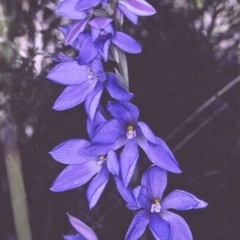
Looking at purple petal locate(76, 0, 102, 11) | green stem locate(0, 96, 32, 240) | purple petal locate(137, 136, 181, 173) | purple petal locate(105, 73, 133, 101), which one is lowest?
green stem locate(0, 96, 32, 240)

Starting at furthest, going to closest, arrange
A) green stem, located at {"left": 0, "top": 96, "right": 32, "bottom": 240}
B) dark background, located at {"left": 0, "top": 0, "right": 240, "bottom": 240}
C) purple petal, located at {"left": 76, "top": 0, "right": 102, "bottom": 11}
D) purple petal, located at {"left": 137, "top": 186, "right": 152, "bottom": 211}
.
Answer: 1. dark background, located at {"left": 0, "top": 0, "right": 240, "bottom": 240}
2. green stem, located at {"left": 0, "top": 96, "right": 32, "bottom": 240}
3. purple petal, located at {"left": 137, "top": 186, "right": 152, "bottom": 211}
4. purple petal, located at {"left": 76, "top": 0, "right": 102, "bottom": 11}

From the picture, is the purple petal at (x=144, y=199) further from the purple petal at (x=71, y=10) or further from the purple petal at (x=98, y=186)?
the purple petal at (x=71, y=10)

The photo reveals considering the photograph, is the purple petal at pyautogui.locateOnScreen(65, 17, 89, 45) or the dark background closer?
the purple petal at pyautogui.locateOnScreen(65, 17, 89, 45)

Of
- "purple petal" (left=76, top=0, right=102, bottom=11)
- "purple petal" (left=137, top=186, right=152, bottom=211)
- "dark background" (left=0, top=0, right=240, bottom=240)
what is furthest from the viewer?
"dark background" (left=0, top=0, right=240, bottom=240)

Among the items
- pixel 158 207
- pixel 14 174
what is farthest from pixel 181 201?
pixel 14 174

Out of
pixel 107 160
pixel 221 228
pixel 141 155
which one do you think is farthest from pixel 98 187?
pixel 221 228

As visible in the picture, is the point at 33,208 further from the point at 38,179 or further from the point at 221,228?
the point at 221,228

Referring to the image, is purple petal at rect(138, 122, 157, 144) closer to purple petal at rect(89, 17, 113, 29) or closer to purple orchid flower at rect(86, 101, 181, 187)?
purple orchid flower at rect(86, 101, 181, 187)

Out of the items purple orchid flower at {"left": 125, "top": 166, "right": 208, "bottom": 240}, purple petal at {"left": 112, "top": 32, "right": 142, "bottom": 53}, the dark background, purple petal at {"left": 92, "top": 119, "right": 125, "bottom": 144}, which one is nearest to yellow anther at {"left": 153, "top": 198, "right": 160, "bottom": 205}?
purple orchid flower at {"left": 125, "top": 166, "right": 208, "bottom": 240}

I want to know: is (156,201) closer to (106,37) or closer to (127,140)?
(127,140)
